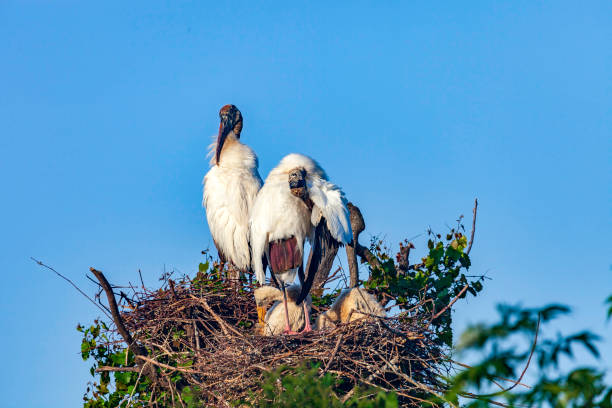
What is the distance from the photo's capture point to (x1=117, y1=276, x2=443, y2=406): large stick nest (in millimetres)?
5730

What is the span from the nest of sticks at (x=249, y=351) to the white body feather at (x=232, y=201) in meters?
1.22

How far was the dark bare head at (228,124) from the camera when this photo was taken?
8.58 meters

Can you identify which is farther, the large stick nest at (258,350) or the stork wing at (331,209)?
the stork wing at (331,209)

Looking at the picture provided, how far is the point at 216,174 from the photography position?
27.3 ft

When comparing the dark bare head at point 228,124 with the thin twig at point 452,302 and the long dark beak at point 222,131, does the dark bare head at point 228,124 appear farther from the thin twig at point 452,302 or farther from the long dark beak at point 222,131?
the thin twig at point 452,302

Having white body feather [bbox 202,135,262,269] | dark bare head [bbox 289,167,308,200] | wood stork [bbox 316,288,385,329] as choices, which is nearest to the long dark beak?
white body feather [bbox 202,135,262,269]

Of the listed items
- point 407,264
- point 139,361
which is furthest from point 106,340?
point 407,264

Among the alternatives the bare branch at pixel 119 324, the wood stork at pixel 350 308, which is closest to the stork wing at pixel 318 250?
the wood stork at pixel 350 308

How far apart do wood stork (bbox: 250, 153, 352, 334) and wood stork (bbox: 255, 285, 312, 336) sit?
72 millimetres

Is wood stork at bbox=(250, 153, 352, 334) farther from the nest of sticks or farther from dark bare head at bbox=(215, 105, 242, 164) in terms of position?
dark bare head at bbox=(215, 105, 242, 164)

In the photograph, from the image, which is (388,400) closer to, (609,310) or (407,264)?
(609,310)

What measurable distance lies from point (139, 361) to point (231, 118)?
3491mm

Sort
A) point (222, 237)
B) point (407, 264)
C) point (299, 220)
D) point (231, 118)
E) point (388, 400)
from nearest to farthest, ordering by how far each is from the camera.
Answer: point (388, 400) < point (299, 220) < point (407, 264) < point (222, 237) < point (231, 118)

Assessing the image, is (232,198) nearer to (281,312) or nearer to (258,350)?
(281,312)
